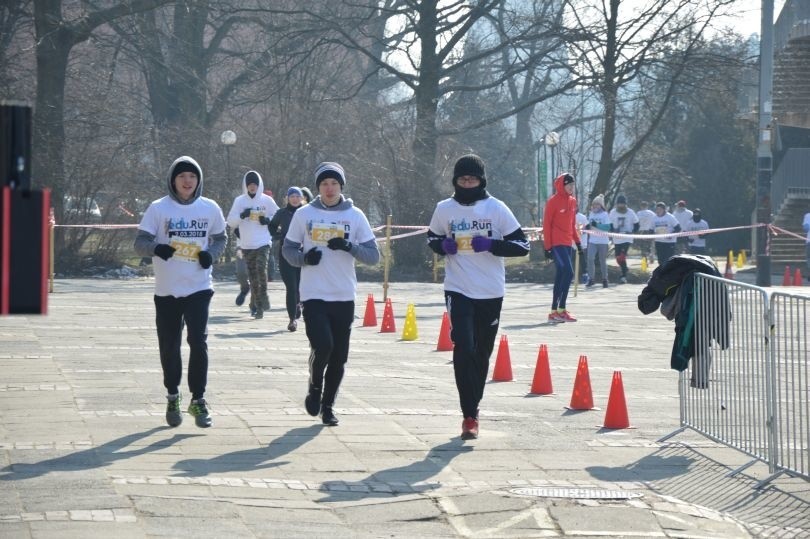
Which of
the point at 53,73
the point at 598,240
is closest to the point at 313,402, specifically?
the point at 598,240

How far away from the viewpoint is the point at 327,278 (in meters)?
9.81

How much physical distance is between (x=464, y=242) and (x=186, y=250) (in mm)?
1876

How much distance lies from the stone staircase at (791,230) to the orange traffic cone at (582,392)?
29156 millimetres

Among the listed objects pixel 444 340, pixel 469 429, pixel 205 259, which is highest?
pixel 205 259

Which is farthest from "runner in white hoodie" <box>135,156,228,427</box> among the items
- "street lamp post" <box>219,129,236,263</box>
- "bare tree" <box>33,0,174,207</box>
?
"street lamp post" <box>219,129,236,263</box>

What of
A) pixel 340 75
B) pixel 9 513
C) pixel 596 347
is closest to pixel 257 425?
pixel 9 513

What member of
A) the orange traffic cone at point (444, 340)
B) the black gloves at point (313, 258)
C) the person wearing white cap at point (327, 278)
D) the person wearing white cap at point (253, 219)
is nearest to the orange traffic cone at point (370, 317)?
the person wearing white cap at point (253, 219)

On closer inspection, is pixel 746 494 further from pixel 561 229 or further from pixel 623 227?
pixel 623 227

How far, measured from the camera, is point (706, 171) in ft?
172

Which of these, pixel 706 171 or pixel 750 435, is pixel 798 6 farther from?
pixel 750 435

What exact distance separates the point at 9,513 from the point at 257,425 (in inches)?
122

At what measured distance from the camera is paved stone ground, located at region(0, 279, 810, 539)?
22.9 feet

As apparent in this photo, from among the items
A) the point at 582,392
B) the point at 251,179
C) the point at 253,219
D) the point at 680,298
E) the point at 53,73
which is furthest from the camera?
the point at 53,73

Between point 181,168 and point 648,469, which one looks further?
point 181,168
